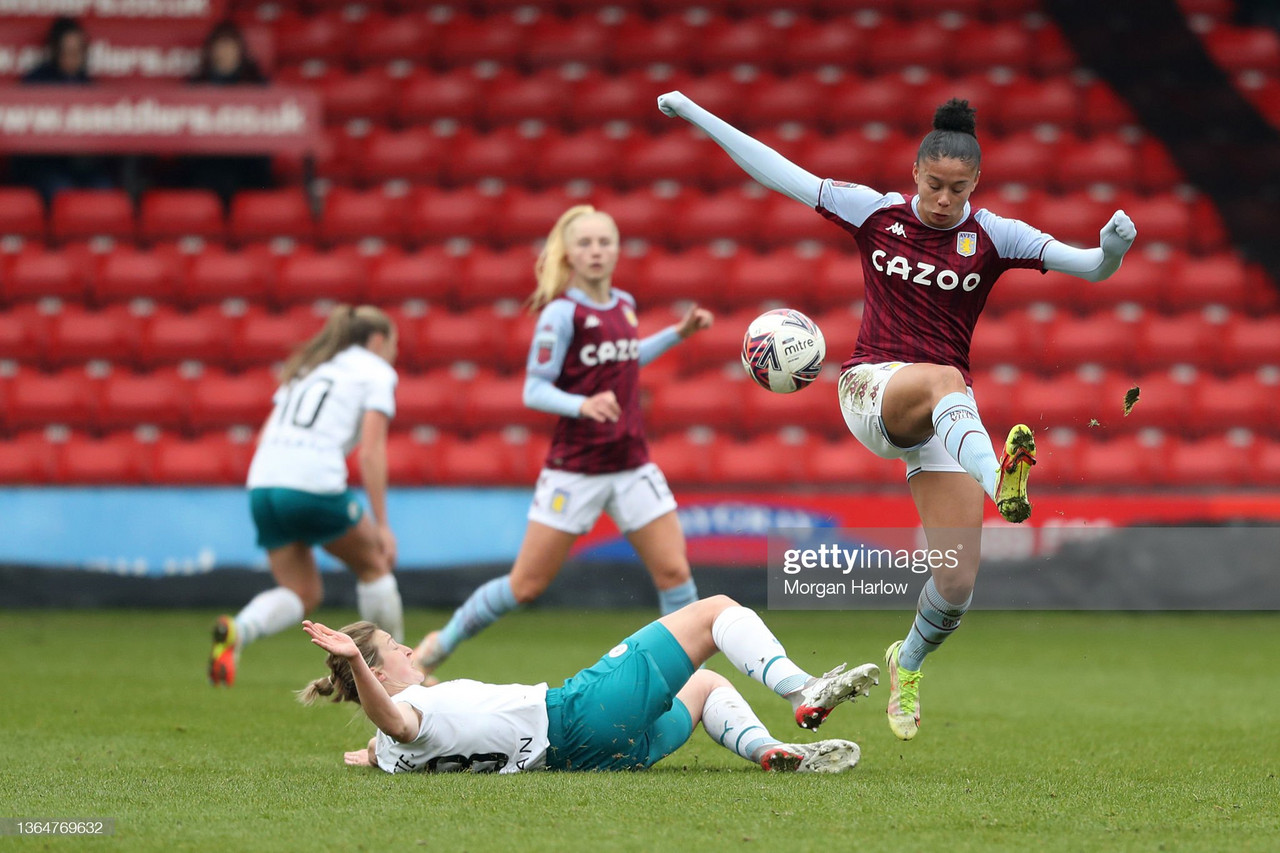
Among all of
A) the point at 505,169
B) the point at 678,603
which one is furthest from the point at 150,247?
the point at 678,603

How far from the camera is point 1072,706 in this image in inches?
241

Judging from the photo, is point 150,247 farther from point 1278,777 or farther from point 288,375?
point 1278,777

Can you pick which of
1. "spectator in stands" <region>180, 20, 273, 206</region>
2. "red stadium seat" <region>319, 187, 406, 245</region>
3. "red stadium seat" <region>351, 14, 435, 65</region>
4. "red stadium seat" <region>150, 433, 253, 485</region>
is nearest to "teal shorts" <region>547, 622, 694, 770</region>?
"red stadium seat" <region>150, 433, 253, 485</region>

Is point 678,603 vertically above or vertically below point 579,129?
below

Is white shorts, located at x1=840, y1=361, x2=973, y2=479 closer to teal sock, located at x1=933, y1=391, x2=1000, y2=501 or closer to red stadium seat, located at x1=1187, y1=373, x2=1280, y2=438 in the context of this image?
teal sock, located at x1=933, y1=391, x2=1000, y2=501

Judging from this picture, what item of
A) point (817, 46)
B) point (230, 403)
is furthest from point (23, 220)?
point (817, 46)

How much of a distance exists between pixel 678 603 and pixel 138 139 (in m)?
7.25

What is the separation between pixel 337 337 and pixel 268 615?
1400 millimetres

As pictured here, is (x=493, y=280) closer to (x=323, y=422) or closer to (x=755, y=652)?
(x=323, y=422)

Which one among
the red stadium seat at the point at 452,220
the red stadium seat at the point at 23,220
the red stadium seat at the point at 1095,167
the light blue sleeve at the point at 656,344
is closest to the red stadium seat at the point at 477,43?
the red stadium seat at the point at 452,220

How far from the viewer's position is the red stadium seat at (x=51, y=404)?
10.7 m

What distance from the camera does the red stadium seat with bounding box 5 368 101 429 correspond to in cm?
1073

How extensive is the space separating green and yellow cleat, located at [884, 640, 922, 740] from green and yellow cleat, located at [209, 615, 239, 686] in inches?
122

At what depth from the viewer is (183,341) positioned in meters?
11.0
